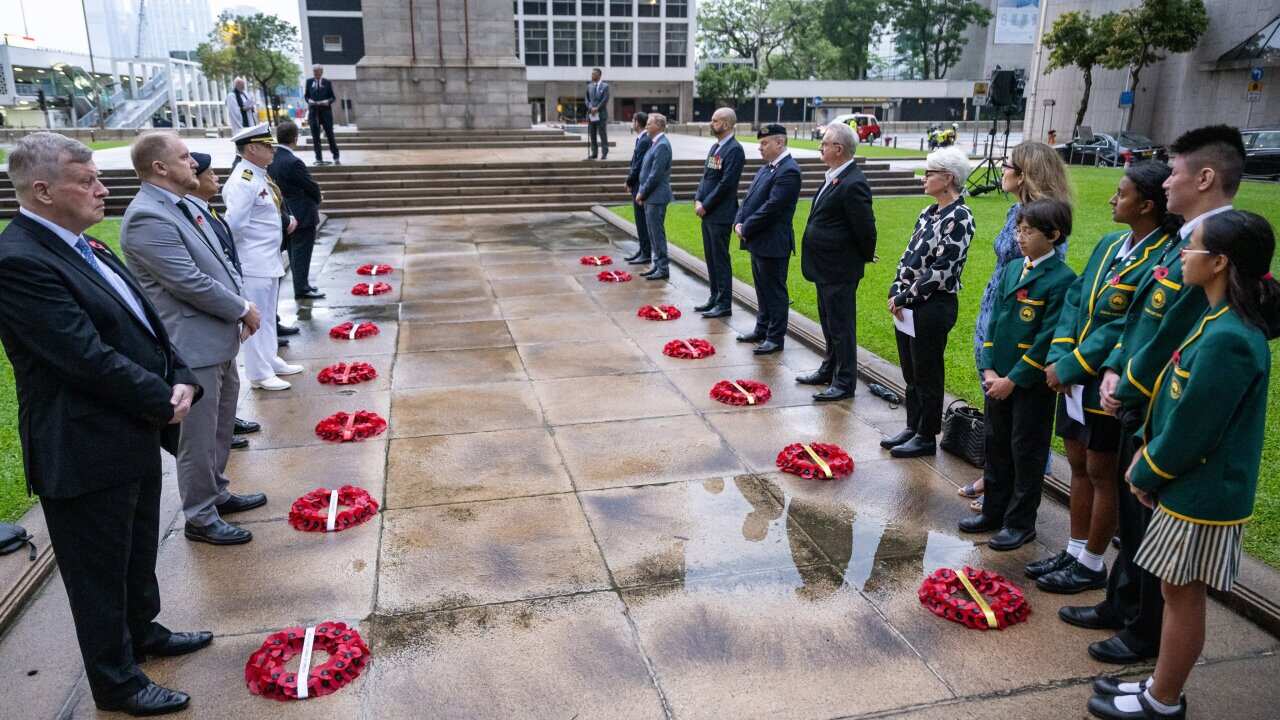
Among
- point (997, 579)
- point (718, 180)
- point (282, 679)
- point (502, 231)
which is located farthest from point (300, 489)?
point (502, 231)

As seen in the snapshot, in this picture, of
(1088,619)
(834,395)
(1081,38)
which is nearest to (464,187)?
(834,395)

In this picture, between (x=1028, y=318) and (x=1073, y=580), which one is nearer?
(x=1073, y=580)

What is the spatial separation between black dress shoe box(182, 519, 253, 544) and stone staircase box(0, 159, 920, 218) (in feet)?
45.9

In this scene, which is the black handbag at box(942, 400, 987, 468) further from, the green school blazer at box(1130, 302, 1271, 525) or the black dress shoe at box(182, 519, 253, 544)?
the black dress shoe at box(182, 519, 253, 544)

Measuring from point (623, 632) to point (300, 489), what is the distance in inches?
101

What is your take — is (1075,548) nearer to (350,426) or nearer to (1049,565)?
(1049,565)

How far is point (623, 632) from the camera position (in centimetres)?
379

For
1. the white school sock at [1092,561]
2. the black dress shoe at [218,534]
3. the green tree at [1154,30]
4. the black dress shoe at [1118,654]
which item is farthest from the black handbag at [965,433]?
the green tree at [1154,30]

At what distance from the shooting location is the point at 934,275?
523 cm

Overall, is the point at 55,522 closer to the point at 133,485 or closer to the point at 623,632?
the point at 133,485

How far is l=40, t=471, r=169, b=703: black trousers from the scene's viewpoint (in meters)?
3.04

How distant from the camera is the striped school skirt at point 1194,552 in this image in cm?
283

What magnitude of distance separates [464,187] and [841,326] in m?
14.4

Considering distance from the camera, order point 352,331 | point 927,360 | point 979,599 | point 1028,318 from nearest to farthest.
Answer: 1. point 979,599
2. point 1028,318
3. point 927,360
4. point 352,331
